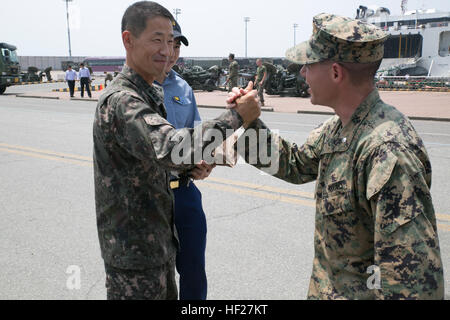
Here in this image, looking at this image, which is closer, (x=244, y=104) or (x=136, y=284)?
(x=244, y=104)

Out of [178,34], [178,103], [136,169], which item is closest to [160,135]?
[136,169]

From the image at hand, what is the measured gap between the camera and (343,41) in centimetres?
166

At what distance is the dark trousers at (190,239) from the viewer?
2807mm

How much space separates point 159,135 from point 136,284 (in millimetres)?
746

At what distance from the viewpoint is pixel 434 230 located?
1.48 m

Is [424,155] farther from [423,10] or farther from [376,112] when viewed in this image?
[423,10]

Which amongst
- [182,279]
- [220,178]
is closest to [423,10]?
[220,178]

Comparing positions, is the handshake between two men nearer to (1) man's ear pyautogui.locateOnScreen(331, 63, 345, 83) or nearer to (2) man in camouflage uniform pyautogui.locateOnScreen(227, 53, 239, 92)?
(1) man's ear pyautogui.locateOnScreen(331, 63, 345, 83)

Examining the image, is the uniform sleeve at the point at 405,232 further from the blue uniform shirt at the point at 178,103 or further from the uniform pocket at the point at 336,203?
the blue uniform shirt at the point at 178,103

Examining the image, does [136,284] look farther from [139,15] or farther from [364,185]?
[139,15]

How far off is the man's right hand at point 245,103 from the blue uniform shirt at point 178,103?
1154mm

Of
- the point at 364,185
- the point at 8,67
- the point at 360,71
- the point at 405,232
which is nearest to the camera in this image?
the point at 405,232

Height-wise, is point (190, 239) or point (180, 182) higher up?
point (180, 182)
